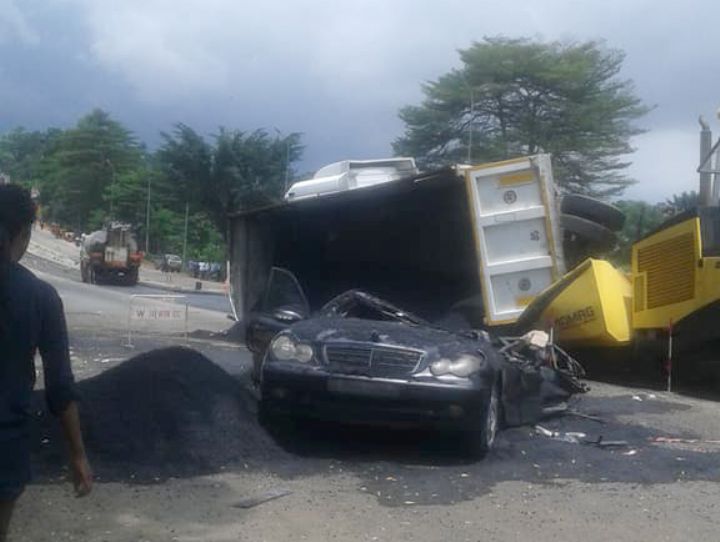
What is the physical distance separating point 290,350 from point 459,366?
1.32 metres

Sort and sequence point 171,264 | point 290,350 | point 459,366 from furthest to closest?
point 171,264
point 290,350
point 459,366

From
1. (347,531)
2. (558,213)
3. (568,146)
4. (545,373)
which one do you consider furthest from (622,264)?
(568,146)

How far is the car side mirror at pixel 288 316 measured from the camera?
34.6 feet

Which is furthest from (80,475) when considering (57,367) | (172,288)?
(172,288)

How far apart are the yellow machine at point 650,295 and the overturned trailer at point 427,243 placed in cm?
48

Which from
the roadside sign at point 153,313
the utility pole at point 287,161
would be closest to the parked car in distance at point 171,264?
the utility pole at point 287,161

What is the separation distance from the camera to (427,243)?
16.7 meters

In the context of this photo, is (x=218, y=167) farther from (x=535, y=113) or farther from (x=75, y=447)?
(x=75, y=447)

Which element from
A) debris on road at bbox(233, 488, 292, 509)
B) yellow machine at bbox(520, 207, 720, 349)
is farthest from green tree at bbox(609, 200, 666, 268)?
debris on road at bbox(233, 488, 292, 509)

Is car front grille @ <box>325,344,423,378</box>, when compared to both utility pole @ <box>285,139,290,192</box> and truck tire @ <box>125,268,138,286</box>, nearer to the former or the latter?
utility pole @ <box>285,139,290,192</box>

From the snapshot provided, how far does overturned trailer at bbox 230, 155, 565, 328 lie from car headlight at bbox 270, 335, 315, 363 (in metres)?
2.95

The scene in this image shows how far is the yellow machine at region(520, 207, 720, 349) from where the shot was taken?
12961mm

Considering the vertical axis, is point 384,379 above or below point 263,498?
above

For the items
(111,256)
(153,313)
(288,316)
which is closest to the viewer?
(288,316)
